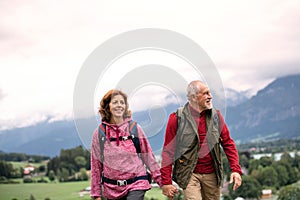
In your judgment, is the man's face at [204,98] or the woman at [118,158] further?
the man's face at [204,98]

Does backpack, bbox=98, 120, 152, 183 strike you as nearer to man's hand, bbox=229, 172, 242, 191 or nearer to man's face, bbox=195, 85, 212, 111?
man's face, bbox=195, 85, 212, 111

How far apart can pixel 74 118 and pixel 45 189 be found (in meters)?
80.4

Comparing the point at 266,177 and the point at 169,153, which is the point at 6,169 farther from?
the point at 169,153

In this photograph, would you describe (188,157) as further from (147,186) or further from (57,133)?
(57,133)

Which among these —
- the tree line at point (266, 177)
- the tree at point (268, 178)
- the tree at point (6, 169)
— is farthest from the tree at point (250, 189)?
the tree at point (6, 169)

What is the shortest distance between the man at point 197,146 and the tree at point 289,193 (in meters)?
69.0

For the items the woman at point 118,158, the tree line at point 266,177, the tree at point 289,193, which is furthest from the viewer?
the tree line at point 266,177

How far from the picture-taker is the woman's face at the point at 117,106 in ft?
15.3

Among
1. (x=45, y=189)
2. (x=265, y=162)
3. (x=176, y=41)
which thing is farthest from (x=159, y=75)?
(x=265, y=162)

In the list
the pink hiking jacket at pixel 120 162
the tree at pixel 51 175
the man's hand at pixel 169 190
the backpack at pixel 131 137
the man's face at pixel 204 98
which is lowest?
the tree at pixel 51 175

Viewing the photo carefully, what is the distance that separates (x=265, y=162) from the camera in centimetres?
9062

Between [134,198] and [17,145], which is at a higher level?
[17,145]

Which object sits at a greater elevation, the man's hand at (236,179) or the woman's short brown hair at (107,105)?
the woman's short brown hair at (107,105)

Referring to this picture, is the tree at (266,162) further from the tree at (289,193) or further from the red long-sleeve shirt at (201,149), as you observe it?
the red long-sleeve shirt at (201,149)
